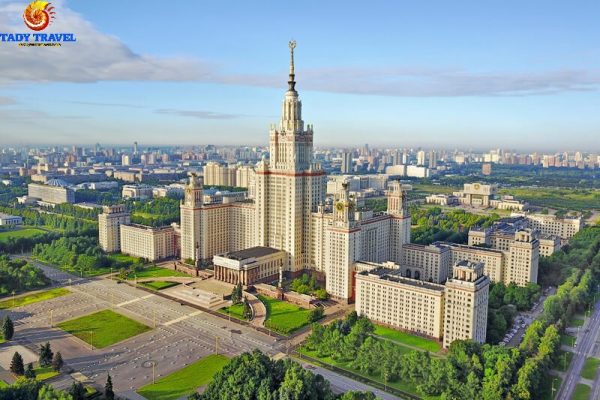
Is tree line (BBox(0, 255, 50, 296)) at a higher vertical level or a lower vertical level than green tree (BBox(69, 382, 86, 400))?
higher

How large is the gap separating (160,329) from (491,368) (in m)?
38.1

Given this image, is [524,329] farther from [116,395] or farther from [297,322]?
[116,395]

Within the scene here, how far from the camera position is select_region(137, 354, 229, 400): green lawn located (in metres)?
45.2

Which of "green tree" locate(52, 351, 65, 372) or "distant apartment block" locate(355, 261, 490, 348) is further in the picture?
"distant apartment block" locate(355, 261, 490, 348)

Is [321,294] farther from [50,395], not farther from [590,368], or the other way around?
[50,395]

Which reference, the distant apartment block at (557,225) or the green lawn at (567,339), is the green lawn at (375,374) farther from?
the distant apartment block at (557,225)

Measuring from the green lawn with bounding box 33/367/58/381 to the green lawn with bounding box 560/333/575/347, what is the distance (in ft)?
184

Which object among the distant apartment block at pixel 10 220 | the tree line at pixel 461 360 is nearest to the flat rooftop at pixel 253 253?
the tree line at pixel 461 360

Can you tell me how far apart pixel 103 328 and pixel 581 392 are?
5303 centimetres

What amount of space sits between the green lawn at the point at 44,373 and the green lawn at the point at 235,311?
2256cm

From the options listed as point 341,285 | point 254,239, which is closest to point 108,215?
point 254,239

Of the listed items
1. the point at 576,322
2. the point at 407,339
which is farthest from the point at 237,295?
the point at 576,322

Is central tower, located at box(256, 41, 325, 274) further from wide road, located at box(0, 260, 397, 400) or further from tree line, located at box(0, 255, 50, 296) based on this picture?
tree line, located at box(0, 255, 50, 296)

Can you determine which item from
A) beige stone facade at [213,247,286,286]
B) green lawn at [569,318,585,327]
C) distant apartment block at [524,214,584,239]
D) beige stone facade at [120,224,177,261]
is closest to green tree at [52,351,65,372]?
beige stone facade at [213,247,286,286]
